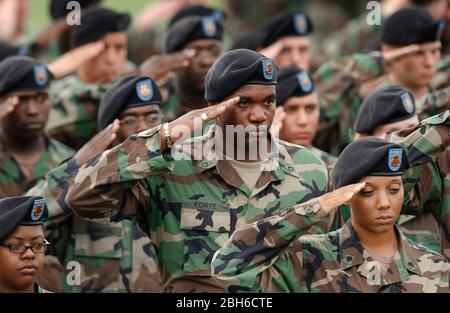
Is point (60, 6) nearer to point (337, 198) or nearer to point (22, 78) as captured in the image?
point (22, 78)

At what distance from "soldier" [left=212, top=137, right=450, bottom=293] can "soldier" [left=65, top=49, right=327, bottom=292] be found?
49cm

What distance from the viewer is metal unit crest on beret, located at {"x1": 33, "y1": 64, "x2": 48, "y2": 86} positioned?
1185 cm

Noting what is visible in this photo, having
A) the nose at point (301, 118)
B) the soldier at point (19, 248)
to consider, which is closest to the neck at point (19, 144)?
the nose at point (301, 118)

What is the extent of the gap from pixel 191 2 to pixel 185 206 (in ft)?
27.6

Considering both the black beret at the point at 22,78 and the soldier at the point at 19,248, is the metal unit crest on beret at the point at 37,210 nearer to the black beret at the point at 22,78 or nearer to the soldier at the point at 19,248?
the soldier at the point at 19,248

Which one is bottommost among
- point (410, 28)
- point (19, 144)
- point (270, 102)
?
point (270, 102)

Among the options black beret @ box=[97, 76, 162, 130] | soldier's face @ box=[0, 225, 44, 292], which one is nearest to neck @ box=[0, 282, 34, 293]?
soldier's face @ box=[0, 225, 44, 292]

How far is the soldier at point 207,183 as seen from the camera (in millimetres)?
9273

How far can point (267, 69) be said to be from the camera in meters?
9.34

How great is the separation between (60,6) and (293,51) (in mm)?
3012

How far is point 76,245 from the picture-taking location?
11000 millimetres

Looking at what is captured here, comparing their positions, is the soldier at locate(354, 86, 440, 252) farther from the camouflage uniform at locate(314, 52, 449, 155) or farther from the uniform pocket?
the camouflage uniform at locate(314, 52, 449, 155)

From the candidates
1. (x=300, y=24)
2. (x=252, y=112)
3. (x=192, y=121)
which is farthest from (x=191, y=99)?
(x=192, y=121)

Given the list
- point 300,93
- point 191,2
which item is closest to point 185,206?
point 300,93
